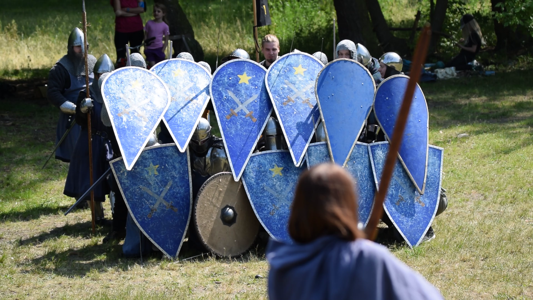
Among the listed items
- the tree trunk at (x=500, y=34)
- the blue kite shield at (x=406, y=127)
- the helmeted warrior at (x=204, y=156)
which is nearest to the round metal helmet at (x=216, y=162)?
the helmeted warrior at (x=204, y=156)

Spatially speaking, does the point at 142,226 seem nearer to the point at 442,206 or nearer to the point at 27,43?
the point at 442,206

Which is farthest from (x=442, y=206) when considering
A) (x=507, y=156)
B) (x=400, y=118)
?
(x=400, y=118)

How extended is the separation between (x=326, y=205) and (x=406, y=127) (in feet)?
10.4

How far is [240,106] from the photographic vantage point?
15.5 feet

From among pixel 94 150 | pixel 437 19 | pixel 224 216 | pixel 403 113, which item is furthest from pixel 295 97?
pixel 437 19

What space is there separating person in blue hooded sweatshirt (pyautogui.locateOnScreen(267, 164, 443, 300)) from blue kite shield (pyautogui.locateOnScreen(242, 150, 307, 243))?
2.93 meters

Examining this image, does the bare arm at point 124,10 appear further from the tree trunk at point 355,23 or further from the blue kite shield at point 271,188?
the blue kite shield at point 271,188

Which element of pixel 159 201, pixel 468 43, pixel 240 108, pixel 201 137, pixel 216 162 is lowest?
pixel 468 43

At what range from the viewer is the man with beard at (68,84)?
5820mm

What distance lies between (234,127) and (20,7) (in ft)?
71.2

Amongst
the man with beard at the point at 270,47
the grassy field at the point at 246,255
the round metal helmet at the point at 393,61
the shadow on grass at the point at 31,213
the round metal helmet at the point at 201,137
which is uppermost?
the man with beard at the point at 270,47

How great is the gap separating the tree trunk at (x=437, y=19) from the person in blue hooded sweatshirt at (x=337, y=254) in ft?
39.4

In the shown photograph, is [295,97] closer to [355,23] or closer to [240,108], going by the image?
[240,108]

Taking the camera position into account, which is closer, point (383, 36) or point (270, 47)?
point (270, 47)
